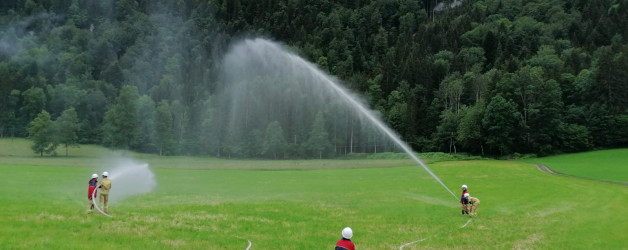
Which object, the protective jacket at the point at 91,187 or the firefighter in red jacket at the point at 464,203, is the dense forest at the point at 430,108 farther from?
the protective jacket at the point at 91,187

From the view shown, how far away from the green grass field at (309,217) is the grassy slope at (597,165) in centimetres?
1596

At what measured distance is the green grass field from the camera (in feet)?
66.1

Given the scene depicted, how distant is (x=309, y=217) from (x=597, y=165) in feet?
237

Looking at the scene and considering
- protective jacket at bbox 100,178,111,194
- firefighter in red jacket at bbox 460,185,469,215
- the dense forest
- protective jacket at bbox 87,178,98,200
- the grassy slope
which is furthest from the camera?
the dense forest

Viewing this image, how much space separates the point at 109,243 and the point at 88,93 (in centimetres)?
18856

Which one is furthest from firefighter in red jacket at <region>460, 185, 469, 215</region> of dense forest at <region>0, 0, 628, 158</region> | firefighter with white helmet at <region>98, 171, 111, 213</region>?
dense forest at <region>0, 0, 628, 158</region>

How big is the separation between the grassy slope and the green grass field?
15962 mm

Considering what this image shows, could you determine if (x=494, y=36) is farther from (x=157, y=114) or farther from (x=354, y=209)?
(x=354, y=209)

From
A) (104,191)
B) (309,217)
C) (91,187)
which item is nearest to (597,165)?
(309,217)

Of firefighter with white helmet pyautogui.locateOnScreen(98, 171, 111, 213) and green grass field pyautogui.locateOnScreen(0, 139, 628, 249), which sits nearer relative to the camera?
green grass field pyautogui.locateOnScreen(0, 139, 628, 249)

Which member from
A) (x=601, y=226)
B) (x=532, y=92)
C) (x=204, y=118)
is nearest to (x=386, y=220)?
(x=601, y=226)

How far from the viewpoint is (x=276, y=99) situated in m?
146

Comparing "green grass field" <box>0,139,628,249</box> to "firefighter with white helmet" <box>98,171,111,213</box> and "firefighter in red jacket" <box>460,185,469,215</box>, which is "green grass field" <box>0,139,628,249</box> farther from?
"firefighter with white helmet" <box>98,171,111,213</box>

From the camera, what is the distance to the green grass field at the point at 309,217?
20.1 metres
